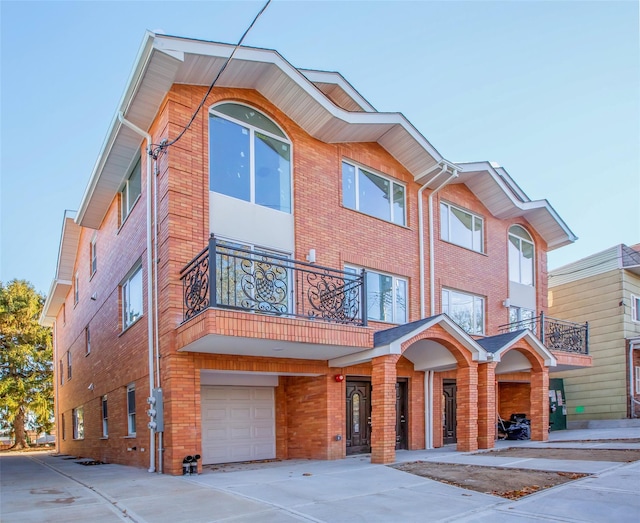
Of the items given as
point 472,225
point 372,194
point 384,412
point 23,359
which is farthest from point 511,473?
point 23,359

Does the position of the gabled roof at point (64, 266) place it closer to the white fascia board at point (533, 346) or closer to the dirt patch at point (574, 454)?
the white fascia board at point (533, 346)

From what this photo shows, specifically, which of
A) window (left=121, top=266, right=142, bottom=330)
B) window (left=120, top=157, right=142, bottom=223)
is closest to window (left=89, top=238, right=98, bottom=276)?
window (left=120, top=157, right=142, bottom=223)

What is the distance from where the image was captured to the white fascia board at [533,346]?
1323 cm

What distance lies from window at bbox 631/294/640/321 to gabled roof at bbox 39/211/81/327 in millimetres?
21172

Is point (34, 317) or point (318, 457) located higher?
point (34, 317)

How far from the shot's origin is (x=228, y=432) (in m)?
12.4

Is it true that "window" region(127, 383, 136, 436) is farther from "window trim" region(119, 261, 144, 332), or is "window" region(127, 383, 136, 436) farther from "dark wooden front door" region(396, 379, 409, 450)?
"dark wooden front door" region(396, 379, 409, 450)

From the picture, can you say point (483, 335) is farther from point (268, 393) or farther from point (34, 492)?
point (34, 492)

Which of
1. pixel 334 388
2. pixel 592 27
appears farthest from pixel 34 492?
pixel 592 27

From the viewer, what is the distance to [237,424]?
12516mm

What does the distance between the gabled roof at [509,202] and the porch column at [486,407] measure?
5.81 m

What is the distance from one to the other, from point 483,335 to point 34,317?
84.3 feet

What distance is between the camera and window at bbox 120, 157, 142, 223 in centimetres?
1290

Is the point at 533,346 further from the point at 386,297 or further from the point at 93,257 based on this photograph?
the point at 93,257
